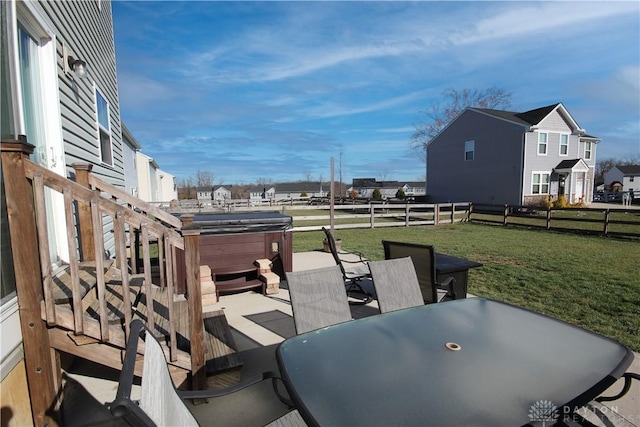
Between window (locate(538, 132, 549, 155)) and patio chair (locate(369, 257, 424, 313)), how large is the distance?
Result: 68.0 feet

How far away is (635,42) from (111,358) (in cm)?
1089

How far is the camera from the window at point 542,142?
19153mm

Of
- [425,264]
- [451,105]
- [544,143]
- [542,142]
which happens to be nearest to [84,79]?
[425,264]

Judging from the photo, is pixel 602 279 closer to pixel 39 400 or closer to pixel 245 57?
pixel 39 400

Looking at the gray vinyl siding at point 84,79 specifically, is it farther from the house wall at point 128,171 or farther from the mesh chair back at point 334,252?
the house wall at point 128,171

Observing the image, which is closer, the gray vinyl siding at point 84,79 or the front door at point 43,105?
the front door at point 43,105

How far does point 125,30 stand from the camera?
977 centimetres

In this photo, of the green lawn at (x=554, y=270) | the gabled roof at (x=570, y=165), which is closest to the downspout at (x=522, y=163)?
the gabled roof at (x=570, y=165)

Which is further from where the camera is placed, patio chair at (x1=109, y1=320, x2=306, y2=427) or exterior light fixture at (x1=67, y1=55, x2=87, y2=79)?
exterior light fixture at (x1=67, y1=55, x2=87, y2=79)

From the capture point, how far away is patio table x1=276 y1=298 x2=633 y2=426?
4.39 feet

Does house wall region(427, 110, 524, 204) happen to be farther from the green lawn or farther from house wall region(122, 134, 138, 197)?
house wall region(122, 134, 138, 197)

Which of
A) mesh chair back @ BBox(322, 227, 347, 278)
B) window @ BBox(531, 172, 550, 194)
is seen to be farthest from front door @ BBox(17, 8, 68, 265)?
window @ BBox(531, 172, 550, 194)

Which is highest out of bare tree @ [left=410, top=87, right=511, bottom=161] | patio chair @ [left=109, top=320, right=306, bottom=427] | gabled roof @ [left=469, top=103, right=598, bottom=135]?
bare tree @ [left=410, top=87, right=511, bottom=161]

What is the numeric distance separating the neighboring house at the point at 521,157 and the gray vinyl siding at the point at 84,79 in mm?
20201
